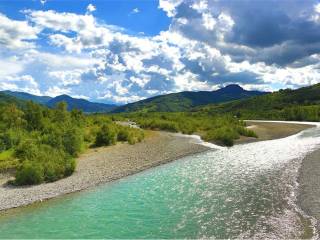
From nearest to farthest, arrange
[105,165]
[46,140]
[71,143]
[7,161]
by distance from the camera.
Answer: [7,161] < [105,165] < [46,140] < [71,143]

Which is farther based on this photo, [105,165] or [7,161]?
[105,165]

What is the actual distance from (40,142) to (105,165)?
11.7 metres

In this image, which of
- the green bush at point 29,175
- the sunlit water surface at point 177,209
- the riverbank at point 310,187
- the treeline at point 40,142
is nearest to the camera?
the sunlit water surface at point 177,209

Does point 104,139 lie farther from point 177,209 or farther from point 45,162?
point 177,209

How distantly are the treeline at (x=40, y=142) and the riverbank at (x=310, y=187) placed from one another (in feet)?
74.6

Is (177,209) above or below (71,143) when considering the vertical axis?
below

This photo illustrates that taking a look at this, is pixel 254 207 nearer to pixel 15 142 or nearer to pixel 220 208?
pixel 220 208

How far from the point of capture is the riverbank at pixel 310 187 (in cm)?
2639

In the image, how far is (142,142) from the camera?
231 ft

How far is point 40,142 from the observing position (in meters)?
53.0

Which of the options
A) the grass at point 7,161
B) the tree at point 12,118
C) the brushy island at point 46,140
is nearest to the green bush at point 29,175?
the brushy island at point 46,140

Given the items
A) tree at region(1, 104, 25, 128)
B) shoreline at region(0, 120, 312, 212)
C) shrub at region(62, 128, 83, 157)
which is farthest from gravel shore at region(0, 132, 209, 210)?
tree at region(1, 104, 25, 128)

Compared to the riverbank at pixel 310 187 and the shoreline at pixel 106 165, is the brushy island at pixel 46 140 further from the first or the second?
the riverbank at pixel 310 187

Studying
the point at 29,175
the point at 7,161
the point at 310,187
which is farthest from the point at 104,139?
the point at 310,187
